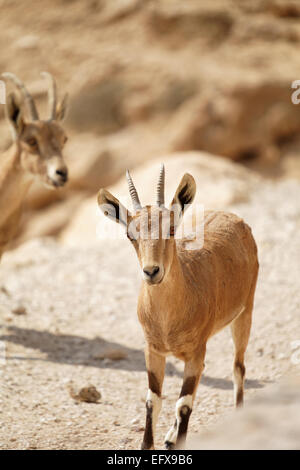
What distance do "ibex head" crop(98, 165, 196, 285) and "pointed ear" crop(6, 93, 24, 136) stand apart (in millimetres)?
4352

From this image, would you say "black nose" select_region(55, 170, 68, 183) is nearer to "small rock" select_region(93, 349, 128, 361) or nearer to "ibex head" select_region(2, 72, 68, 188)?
"ibex head" select_region(2, 72, 68, 188)

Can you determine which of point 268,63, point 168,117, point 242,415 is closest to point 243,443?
point 242,415

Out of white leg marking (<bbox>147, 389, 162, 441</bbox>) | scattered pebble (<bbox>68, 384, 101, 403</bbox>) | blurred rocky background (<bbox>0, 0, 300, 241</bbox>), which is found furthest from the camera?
blurred rocky background (<bbox>0, 0, 300, 241</bbox>)

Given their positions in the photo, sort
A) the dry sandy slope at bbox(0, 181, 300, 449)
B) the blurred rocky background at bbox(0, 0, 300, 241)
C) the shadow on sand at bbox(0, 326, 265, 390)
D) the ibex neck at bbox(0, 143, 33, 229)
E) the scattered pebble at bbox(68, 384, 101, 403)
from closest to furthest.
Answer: the dry sandy slope at bbox(0, 181, 300, 449), the scattered pebble at bbox(68, 384, 101, 403), the shadow on sand at bbox(0, 326, 265, 390), the ibex neck at bbox(0, 143, 33, 229), the blurred rocky background at bbox(0, 0, 300, 241)

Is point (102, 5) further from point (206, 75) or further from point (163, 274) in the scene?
point (163, 274)

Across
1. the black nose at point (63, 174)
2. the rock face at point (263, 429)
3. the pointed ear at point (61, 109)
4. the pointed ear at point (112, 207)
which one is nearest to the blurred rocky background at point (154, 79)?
the pointed ear at point (61, 109)

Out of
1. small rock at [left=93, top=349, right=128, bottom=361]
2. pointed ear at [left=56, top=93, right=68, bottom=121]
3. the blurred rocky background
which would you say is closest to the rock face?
small rock at [left=93, top=349, right=128, bottom=361]

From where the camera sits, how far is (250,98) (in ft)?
55.1

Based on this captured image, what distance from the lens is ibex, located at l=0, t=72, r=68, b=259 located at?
26.4ft

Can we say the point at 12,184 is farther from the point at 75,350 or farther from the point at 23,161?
the point at 75,350

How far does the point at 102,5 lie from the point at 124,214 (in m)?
15.2

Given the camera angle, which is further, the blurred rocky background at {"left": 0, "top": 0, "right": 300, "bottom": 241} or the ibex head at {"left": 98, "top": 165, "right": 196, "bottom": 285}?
the blurred rocky background at {"left": 0, "top": 0, "right": 300, "bottom": 241}

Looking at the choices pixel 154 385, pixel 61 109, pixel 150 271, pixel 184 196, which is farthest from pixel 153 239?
pixel 61 109

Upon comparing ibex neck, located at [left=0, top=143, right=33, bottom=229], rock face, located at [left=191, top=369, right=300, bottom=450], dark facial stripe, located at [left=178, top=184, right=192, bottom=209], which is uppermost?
rock face, located at [left=191, top=369, right=300, bottom=450]
